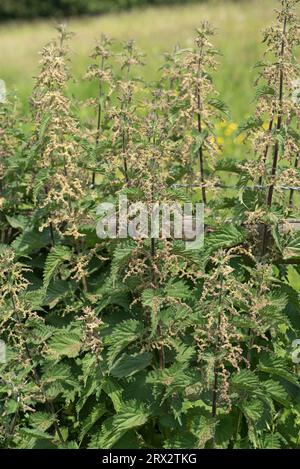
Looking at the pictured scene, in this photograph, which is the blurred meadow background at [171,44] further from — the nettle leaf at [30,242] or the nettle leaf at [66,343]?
the nettle leaf at [66,343]

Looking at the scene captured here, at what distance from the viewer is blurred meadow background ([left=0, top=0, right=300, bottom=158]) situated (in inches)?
537

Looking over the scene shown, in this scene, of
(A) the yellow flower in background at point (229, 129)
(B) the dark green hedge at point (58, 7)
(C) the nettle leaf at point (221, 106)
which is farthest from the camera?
(B) the dark green hedge at point (58, 7)

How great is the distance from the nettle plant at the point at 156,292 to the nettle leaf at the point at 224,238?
1 centimetres

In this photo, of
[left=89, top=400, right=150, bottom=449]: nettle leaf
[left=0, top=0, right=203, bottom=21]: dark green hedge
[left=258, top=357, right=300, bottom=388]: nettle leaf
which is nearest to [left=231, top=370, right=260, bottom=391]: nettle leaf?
[left=258, top=357, right=300, bottom=388]: nettle leaf

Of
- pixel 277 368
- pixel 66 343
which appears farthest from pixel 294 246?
pixel 66 343

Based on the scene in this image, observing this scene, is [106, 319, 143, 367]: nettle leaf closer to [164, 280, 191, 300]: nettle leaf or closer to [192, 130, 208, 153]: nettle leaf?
[164, 280, 191, 300]: nettle leaf

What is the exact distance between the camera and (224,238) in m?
4.48

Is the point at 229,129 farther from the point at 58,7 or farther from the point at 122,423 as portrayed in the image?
the point at 58,7

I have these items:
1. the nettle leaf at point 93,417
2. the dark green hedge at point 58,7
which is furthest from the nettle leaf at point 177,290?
the dark green hedge at point 58,7

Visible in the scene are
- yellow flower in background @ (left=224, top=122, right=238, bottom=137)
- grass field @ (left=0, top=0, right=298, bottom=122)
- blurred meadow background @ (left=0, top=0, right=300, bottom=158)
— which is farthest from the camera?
grass field @ (left=0, top=0, right=298, bottom=122)

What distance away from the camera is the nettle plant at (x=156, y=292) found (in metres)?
4.20

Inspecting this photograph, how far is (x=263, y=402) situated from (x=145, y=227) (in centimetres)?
111

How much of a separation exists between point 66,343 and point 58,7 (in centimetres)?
4677
